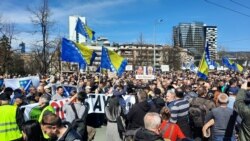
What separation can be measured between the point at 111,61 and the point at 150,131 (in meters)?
15.0

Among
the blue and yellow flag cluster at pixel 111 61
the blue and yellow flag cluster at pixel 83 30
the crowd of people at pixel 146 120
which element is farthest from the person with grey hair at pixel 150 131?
the blue and yellow flag cluster at pixel 83 30

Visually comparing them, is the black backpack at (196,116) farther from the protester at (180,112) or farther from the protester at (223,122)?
the protester at (223,122)

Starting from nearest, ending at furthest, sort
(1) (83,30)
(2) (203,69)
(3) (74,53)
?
(3) (74,53) < (2) (203,69) < (1) (83,30)

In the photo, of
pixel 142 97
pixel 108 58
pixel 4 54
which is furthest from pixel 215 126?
pixel 4 54

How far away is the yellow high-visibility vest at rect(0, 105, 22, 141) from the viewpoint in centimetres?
818

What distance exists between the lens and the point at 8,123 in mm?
8234

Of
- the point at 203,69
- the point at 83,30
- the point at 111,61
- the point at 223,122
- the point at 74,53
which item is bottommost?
the point at 223,122

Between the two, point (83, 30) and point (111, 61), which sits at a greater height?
point (83, 30)

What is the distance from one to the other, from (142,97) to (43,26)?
78.7 ft

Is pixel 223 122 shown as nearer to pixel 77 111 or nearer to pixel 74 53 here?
pixel 77 111

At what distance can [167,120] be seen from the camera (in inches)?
298

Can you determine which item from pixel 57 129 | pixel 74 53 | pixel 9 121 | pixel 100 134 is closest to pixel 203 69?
pixel 74 53

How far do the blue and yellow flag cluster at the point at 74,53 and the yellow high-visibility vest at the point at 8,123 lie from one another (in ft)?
29.3

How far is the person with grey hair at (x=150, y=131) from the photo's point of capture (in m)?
5.32
